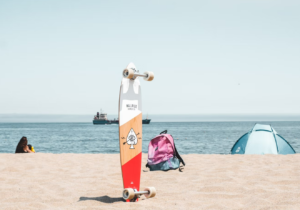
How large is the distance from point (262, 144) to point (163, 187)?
22.6 ft

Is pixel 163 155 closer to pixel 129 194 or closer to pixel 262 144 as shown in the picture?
pixel 129 194

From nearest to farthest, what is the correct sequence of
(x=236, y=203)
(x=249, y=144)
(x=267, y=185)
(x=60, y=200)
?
(x=236, y=203), (x=60, y=200), (x=267, y=185), (x=249, y=144)

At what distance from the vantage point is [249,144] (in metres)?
10.9

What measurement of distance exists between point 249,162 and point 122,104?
16.4 feet

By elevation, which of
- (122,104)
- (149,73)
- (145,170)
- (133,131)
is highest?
(149,73)

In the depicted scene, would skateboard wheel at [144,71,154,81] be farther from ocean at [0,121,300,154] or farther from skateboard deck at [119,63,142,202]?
ocean at [0,121,300,154]

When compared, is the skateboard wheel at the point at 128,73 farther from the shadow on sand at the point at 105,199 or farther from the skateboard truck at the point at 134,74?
the shadow on sand at the point at 105,199

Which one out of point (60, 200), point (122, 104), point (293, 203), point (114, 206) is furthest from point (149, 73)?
point (293, 203)

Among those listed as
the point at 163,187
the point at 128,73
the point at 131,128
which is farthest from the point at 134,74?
the point at 163,187

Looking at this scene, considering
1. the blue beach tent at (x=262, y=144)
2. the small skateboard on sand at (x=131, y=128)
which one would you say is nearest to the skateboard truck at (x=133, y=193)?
the small skateboard on sand at (x=131, y=128)

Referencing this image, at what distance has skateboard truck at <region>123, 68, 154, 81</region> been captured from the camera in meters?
4.27

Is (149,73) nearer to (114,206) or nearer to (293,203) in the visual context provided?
(114,206)

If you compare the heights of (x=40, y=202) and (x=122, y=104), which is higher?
(x=122, y=104)

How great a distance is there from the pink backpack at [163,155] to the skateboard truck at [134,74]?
3.11 m
